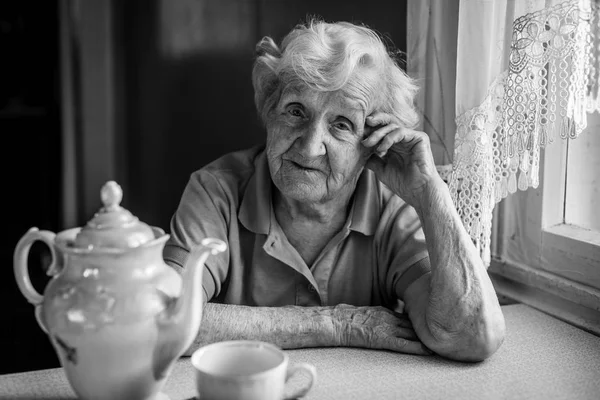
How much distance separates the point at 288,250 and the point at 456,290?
0.40 m

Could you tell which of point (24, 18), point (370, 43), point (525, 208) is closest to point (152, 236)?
point (370, 43)

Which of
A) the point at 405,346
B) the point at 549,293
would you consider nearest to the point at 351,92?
the point at 405,346

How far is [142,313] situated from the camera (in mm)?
993

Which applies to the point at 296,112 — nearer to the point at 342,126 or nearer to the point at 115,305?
the point at 342,126

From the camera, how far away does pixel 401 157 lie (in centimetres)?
165

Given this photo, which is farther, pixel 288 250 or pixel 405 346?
pixel 288 250

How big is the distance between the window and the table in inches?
8.8

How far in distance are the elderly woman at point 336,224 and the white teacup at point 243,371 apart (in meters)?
0.38

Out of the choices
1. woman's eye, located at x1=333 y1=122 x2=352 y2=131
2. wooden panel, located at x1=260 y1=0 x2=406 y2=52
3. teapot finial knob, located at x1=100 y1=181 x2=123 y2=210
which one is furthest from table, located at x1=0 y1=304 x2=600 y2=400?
wooden panel, located at x1=260 y1=0 x2=406 y2=52

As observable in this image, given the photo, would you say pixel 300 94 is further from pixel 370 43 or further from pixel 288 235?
pixel 288 235

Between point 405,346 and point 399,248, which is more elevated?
point 399,248

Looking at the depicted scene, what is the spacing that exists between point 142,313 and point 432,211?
76cm

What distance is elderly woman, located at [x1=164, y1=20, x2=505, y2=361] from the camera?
1.46m

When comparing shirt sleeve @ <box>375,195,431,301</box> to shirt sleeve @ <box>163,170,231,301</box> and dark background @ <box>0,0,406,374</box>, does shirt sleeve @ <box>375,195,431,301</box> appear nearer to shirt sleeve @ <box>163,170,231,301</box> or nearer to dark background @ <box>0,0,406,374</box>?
shirt sleeve @ <box>163,170,231,301</box>
